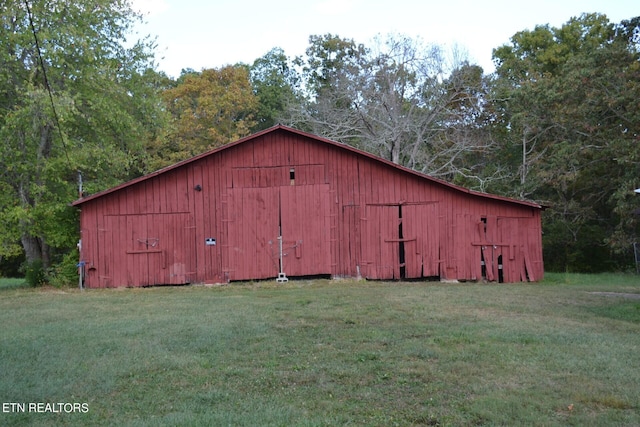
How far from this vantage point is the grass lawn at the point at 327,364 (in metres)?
5.23

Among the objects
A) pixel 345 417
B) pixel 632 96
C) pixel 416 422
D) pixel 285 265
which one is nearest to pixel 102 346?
pixel 345 417

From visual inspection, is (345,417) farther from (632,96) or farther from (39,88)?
(632,96)

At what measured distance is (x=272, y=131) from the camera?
18250mm

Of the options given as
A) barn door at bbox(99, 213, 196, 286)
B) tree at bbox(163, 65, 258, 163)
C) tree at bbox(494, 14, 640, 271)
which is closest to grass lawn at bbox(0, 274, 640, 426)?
barn door at bbox(99, 213, 196, 286)

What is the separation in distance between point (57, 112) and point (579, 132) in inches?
808

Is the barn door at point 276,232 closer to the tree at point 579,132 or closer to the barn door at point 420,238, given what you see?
the barn door at point 420,238

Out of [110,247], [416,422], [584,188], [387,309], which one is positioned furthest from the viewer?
[584,188]

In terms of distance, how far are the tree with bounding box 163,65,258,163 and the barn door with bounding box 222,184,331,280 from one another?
53.5 ft

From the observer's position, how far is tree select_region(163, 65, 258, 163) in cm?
3447

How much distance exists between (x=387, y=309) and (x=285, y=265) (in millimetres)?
7161

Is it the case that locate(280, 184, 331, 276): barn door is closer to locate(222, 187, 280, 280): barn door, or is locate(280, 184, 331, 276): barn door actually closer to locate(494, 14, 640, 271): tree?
locate(222, 187, 280, 280): barn door

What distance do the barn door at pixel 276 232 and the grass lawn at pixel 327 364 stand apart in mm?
5500

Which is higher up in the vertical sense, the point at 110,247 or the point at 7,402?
the point at 110,247

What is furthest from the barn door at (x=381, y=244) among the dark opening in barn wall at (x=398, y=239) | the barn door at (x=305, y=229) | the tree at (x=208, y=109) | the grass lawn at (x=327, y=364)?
the tree at (x=208, y=109)
